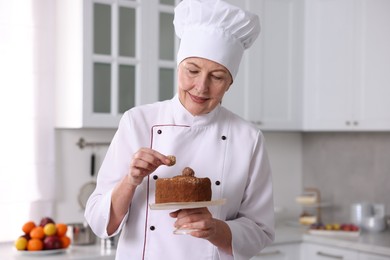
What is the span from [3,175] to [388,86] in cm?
214

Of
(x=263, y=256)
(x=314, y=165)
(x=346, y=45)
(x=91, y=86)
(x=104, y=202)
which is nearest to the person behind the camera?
(x=104, y=202)

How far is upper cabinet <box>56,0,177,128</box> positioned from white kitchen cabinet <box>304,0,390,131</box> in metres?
1.03

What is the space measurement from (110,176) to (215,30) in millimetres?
504

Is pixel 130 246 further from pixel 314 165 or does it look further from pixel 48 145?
pixel 314 165

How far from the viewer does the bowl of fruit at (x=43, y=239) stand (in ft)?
9.94

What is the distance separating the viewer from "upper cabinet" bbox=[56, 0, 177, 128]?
3.28m

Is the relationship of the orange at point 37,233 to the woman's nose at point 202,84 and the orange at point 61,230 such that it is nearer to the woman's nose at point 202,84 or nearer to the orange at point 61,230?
the orange at point 61,230

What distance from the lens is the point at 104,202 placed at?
1.72 m

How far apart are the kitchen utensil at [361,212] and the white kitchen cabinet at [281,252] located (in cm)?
40

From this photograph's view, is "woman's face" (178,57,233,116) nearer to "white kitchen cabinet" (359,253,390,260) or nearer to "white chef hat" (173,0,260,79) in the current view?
"white chef hat" (173,0,260,79)

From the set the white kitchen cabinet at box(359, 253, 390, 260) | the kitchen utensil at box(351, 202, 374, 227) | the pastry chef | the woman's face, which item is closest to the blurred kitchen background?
the kitchen utensil at box(351, 202, 374, 227)

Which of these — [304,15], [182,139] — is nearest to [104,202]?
[182,139]

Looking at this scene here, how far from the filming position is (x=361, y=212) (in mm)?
3869

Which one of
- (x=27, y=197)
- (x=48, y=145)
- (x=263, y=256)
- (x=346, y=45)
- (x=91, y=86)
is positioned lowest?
(x=263, y=256)
